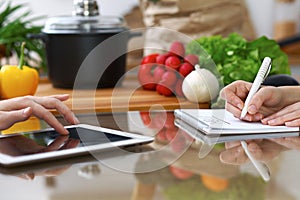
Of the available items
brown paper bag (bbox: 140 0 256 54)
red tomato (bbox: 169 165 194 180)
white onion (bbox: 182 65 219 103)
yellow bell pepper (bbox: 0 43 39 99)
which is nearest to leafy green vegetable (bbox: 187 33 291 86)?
white onion (bbox: 182 65 219 103)

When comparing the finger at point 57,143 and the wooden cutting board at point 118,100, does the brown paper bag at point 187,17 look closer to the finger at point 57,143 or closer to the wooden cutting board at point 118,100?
the wooden cutting board at point 118,100

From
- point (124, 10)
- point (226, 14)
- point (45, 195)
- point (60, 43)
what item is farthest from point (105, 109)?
point (124, 10)

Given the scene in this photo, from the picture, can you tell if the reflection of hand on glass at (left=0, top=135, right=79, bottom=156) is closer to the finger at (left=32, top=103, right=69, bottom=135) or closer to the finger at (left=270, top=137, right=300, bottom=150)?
the finger at (left=32, top=103, right=69, bottom=135)

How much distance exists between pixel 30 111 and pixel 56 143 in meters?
0.11

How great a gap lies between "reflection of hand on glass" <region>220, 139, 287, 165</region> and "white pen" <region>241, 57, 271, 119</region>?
0.14 metres

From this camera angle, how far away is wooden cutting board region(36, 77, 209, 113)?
150 centimetres

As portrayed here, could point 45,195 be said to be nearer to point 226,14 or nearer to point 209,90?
point 209,90

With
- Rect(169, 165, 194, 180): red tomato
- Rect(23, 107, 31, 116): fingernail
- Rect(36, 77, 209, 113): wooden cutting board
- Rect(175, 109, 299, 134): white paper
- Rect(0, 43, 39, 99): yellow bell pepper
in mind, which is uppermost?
Rect(169, 165, 194, 180): red tomato

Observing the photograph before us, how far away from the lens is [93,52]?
5.91 feet

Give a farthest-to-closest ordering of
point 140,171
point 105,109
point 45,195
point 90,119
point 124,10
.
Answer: point 124,10 < point 105,109 < point 90,119 < point 140,171 < point 45,195

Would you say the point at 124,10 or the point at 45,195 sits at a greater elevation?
the point at 45,195

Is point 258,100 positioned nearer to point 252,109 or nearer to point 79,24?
point 252,109

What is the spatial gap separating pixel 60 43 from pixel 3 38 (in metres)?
0.29

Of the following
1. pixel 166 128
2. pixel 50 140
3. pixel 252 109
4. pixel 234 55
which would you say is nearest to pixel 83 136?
pixel 50 140
